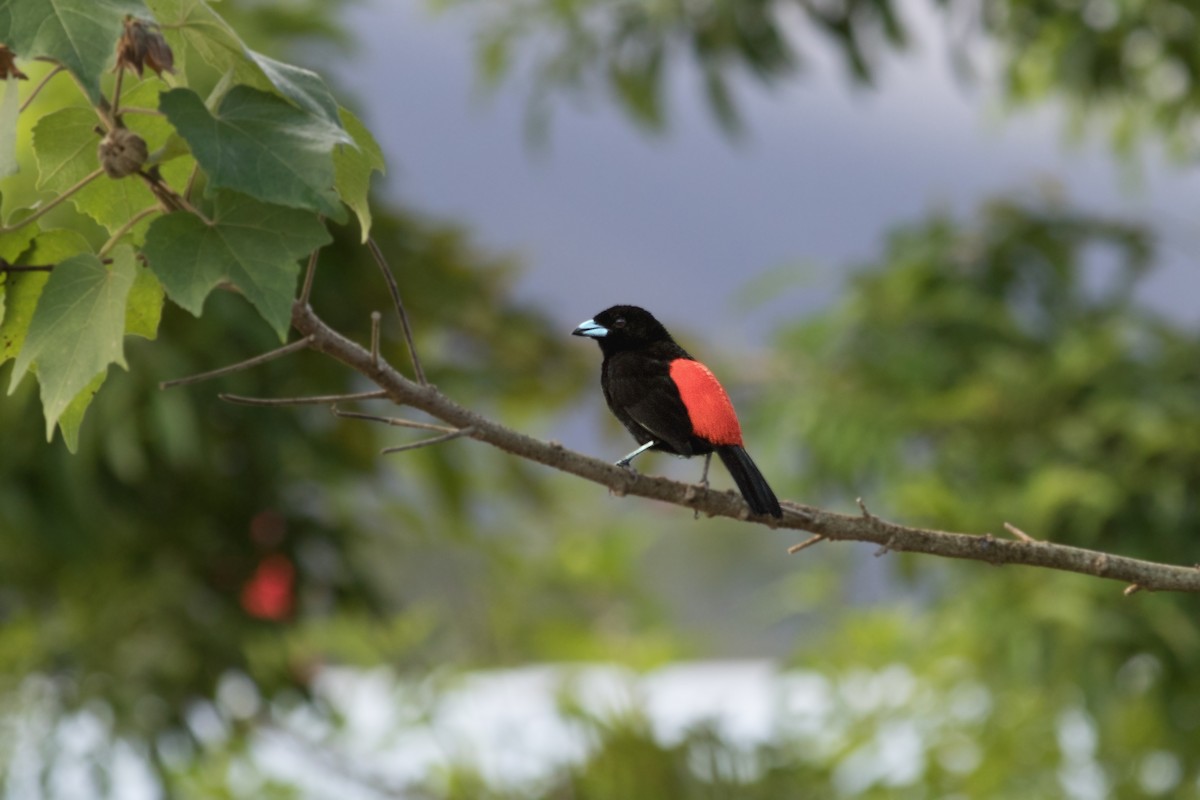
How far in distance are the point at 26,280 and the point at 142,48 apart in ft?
0.75

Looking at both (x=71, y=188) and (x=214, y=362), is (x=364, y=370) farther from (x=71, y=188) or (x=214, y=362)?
(x=214, y=362)

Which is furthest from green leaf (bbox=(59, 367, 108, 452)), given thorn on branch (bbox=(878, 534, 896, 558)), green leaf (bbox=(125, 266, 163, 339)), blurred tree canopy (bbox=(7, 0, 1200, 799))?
blurred tree canopy (bbox=(7, 0, 1200, 799))

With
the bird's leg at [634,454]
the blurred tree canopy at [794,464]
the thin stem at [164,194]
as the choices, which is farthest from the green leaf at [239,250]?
the blurred tree canopy at [794,464]

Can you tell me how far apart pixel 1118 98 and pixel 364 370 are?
5.00m

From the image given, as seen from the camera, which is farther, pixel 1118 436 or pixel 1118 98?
pixel 1118 98

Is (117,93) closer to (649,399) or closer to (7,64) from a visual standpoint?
(7,64)

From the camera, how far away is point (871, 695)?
670 centimetres

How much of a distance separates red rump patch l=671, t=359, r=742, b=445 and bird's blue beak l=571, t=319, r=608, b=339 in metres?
0.10

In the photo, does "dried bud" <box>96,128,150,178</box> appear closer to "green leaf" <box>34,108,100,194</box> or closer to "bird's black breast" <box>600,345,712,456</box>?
"green leaf" <box>34,108,100,194</box>

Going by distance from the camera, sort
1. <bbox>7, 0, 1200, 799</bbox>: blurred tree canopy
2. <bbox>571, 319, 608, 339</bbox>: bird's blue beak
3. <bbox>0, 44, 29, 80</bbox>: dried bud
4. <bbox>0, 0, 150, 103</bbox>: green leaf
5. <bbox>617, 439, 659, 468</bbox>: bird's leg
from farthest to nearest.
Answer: <bbox>7, 0, 1200, 799</bbox>: blurred tree canopy, <bbox>571, 319, 608, 339</bbox>: bird's blue beak, <bbox>617, 439, 659, 468</bbox>: bird's leg, <bbox>0, 44, 29, 80</bbox>: dried bud, <bbox>0, 0, 150, 103</bbox>: green leaf

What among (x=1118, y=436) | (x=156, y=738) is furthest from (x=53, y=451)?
(x=1118, y=436)

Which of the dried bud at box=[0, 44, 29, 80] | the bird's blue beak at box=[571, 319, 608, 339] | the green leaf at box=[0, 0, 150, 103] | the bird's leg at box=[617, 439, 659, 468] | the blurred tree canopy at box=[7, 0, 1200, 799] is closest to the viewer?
the green leaf at box=[0, 0, 150, 103]

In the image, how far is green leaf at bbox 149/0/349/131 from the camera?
3.15 feet

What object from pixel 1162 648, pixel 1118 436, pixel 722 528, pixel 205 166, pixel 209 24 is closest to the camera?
pixel 205 166
